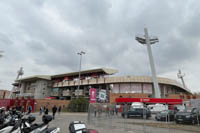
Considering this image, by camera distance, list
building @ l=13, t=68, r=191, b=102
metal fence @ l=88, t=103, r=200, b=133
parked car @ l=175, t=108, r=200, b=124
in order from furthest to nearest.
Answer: building @ l=13, t=68, r=191, b=102 < parked car @ l=175, t=108, r=200, b=124 < metal fence @ l=88, t=103, r=200, b=133

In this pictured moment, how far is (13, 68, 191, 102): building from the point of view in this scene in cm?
5825

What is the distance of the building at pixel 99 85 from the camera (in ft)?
191

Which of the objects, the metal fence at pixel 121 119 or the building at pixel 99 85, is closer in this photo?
the metal fence at pixel 121 119

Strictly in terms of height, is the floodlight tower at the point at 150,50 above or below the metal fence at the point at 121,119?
above

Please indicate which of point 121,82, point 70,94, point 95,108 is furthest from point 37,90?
point 95,108

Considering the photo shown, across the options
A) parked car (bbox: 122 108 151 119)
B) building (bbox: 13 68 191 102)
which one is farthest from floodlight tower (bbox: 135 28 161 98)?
parked car (bbox: 122 108 151 119)

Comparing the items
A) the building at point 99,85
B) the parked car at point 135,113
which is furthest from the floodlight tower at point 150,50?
the parked car at point 135,113

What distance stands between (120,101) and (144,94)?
56.0ft

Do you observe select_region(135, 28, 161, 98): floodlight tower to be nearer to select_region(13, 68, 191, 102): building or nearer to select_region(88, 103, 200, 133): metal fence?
select_region(13, 68, 191, 102): building

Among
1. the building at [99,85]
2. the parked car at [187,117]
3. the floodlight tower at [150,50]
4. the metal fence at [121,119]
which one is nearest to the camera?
the metal fence at [121,119]

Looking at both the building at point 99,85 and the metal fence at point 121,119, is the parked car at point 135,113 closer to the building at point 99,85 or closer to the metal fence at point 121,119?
the metal fence at point 121,119

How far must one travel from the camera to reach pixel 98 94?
973 inches

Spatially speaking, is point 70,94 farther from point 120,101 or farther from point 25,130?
point 25,130

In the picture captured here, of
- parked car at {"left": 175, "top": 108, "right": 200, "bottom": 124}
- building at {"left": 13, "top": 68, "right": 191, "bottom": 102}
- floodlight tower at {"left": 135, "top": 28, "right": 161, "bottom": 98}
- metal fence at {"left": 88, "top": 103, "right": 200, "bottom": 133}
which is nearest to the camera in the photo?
metal fence at {"left": 88, "top": 103, "right": 200, "bottom": 133}
